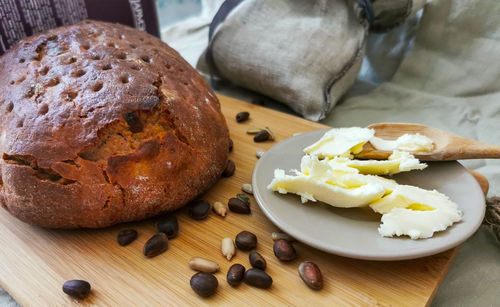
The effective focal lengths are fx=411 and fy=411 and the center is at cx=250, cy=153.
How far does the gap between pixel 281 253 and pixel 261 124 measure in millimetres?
653

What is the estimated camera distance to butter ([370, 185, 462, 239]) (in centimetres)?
85

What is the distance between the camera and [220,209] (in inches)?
40.2

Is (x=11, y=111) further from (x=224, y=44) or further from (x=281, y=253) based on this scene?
(x=224, y=44)

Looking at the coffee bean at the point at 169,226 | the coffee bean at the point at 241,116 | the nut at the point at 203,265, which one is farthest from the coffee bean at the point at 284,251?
the coffee bean at the point at 241,116

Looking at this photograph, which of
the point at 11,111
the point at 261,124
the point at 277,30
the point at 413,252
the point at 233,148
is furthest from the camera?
the point at 277,30

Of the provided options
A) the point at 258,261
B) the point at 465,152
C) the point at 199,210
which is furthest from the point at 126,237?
the point at 465,152

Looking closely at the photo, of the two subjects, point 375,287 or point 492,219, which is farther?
point 492,219

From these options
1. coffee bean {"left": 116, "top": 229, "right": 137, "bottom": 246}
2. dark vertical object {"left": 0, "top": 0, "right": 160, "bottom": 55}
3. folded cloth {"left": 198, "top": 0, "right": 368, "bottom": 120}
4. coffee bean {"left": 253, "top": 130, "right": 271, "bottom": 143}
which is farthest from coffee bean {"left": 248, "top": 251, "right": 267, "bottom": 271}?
dark vertical object {"left": 0, "top": 0, "right": 160, "bottom": 55}

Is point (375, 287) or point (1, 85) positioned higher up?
point (1, 85)

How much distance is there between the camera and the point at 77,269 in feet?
2.87

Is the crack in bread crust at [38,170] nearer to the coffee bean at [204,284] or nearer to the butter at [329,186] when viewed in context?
the coffee bean at [204,284]

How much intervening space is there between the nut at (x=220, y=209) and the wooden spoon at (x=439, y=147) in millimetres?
396

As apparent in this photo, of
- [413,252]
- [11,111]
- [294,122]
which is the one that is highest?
[11,111]

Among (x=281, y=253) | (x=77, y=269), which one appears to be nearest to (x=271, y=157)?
(x=281, y=253)
